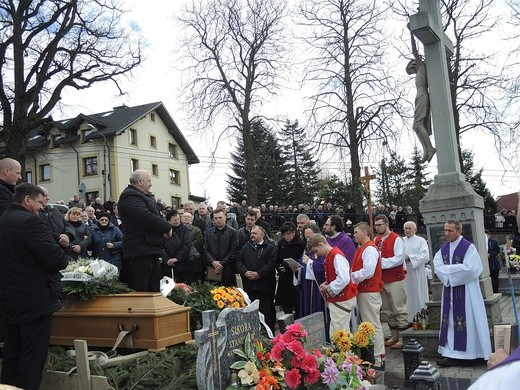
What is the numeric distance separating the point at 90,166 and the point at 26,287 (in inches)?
1638

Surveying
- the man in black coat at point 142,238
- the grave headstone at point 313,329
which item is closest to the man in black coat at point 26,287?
the man in black coat at point 142,238

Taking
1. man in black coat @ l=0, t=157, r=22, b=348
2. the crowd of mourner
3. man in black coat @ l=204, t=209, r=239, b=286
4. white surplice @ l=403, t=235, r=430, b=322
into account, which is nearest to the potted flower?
the crowd of mourner

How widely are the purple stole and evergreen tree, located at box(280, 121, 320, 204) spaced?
35.7 meters

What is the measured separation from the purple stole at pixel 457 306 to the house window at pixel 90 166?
39288mm

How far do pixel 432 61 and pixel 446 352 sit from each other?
15.1 ft

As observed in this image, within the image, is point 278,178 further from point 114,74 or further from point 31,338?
point 31,338

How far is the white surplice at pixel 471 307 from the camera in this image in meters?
7.39

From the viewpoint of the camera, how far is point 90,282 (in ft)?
17.0

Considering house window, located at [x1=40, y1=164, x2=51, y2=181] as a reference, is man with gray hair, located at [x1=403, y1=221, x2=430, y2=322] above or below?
below

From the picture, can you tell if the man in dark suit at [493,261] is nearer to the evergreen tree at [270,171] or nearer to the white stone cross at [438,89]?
the white stone cross at [438,89]

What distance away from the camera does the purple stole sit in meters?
7.49

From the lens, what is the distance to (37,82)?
18500 mm

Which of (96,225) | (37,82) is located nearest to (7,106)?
(37,82)

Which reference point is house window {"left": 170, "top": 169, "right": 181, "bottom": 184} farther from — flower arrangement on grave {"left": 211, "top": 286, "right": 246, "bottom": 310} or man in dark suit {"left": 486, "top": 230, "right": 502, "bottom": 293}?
flower arrangement on grave {"left": 211, "top": 286, "right": 246, "bottom": 310}
